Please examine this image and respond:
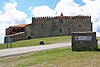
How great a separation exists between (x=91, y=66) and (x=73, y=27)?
3094 inches

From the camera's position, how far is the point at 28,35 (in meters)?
94.5

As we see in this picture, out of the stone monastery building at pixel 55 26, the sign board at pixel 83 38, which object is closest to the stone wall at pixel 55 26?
the stone monastery building at pixel 55 26

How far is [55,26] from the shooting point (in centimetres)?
9619

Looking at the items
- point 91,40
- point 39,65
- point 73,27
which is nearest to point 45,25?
point 73,27

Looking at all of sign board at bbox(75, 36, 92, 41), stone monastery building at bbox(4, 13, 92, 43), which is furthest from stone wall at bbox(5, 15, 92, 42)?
sign board at bbox(75, 36, 92, 41)

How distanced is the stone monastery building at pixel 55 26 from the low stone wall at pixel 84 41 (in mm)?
67187

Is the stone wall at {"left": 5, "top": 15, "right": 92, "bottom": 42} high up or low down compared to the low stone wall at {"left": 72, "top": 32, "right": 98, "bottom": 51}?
up

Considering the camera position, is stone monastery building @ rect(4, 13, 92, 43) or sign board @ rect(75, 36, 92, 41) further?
stone monastery building @ rect(4, 13, 92, 43)

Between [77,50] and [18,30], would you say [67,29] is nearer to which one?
[18,30]

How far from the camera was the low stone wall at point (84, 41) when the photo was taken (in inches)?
1024

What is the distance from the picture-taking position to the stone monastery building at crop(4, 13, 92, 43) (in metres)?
93.9

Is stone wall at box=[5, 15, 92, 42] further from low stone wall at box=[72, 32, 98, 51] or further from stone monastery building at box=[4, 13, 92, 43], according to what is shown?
low stone wall at box=[72, 32, 98, 51]

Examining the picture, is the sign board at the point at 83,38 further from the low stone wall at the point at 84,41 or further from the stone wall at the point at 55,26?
the stone wall at the point at 55,26

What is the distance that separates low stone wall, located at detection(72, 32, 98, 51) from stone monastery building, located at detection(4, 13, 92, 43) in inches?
2645
